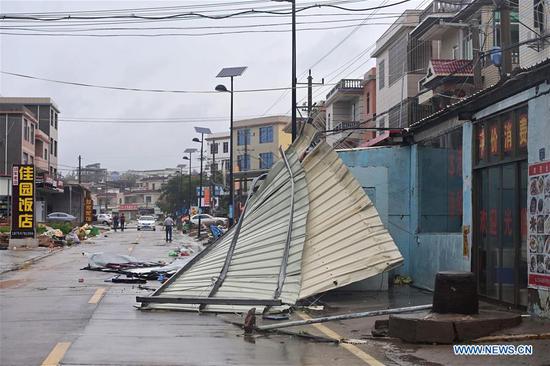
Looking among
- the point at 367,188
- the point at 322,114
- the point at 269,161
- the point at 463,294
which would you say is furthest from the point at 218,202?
the point at 463,294

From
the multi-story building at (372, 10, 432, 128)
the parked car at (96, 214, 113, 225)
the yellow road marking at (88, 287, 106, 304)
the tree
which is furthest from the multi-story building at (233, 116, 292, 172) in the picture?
the yellow road marking at (88, 287, 106, 304)

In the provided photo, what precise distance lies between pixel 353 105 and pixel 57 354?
46024 mm

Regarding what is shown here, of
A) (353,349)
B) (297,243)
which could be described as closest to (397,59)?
(297,243)

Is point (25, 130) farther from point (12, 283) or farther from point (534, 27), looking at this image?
point (534, 27)

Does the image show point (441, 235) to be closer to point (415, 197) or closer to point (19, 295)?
point (415, 197)

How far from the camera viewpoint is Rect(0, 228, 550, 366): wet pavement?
841 centimetres

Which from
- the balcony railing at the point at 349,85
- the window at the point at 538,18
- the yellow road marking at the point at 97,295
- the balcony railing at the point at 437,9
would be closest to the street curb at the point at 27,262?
the yellow road marking at the point at 97,295

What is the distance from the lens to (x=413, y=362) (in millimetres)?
8430

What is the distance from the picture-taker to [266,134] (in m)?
97.6

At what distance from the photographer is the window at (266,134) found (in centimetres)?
9703

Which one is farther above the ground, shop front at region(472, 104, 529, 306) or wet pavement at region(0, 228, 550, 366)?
shop front at region(472, 104, 529, 306)

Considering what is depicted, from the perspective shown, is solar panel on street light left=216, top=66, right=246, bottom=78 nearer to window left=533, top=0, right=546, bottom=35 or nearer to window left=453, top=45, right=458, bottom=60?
window left=453, top=45, right=458, bottom=60

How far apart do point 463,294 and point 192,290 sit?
5.68 m

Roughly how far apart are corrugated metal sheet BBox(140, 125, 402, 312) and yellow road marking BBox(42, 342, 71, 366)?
3.82 metres
